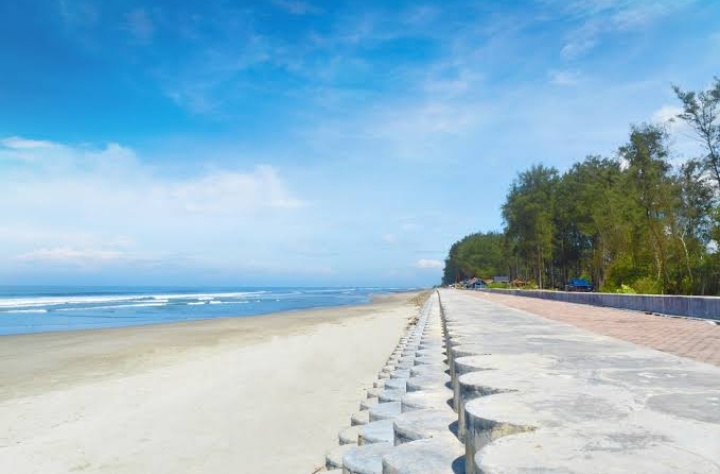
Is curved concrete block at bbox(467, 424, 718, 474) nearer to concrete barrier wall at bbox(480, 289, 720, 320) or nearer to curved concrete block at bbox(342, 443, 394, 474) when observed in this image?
curved concrete block at bbox(342, 443, 394, 474)

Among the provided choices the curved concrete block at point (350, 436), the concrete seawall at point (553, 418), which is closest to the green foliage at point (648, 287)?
the concrete seawall at point (553, 418)

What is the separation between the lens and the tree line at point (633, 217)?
880 inches

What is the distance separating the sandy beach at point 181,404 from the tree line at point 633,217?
47.3 ft

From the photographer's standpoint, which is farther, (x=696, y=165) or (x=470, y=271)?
(x=470, y=271)

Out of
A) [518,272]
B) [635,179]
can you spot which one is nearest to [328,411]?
[635,179]

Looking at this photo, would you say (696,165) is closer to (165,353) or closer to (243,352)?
(243,352)

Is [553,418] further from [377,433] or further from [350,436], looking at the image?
[350,436]

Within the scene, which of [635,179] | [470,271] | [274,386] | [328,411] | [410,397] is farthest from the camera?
[470,271]

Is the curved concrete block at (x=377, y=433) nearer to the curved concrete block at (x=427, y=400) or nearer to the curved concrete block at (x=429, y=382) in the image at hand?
the curved concrete block at (x=427, y=400)

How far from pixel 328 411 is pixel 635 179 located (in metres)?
23.6

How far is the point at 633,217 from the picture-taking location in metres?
31.2

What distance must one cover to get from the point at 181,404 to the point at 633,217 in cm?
2998

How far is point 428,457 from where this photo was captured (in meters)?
2.47

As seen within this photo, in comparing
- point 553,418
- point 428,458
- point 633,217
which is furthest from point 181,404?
point 633,217
